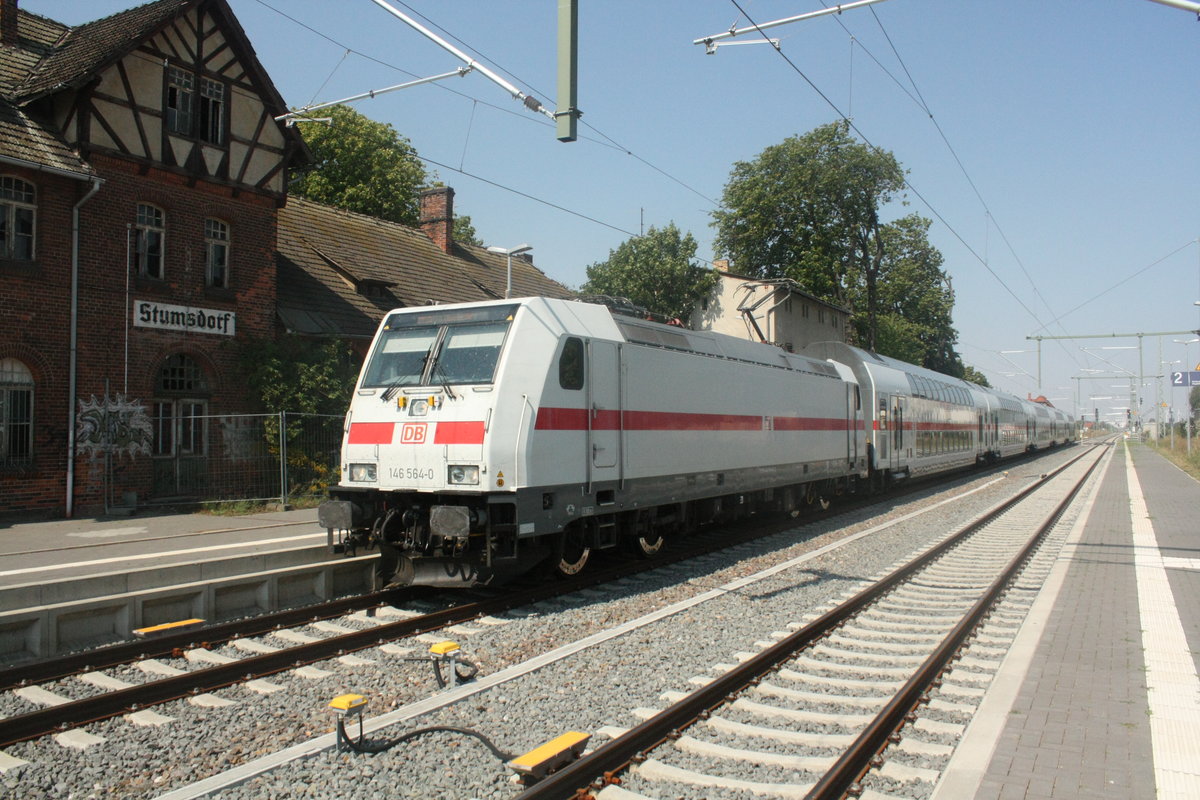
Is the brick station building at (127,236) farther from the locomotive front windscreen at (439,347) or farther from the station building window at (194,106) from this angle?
the locomotive front windscreen at (439,347)

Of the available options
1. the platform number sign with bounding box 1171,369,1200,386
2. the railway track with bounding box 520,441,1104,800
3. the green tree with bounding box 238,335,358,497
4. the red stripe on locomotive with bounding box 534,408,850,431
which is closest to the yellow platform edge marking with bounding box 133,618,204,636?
the red stripe on locomotive with bounding box 534,408,850,431

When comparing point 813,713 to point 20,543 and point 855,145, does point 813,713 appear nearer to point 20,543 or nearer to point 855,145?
point 20,543

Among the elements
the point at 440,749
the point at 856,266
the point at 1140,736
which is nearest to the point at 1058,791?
the point at 1140,736

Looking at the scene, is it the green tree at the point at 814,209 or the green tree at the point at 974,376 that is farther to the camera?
the green tree at the point at 974,376

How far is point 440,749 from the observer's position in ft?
17.4

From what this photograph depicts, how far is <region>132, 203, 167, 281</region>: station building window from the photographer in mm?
16125

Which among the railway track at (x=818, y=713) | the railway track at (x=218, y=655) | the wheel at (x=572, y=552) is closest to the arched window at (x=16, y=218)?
the railway track at (x=218, y=655)

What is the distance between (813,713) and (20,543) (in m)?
10.4

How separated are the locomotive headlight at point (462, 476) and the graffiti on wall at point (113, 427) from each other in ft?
30.8

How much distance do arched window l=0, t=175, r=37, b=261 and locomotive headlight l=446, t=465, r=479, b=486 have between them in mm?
10159

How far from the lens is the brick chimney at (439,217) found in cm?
2941

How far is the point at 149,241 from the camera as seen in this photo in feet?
53.7

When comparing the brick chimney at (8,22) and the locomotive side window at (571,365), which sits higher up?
the brick chimney at (8,22)

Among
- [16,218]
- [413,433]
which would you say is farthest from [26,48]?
[413,433]
